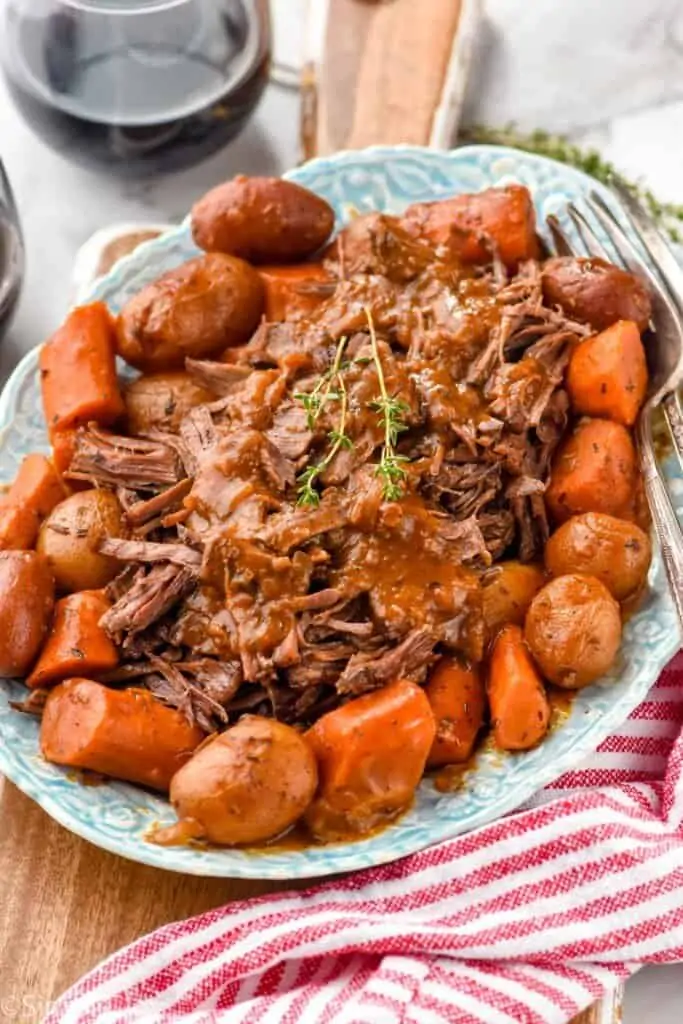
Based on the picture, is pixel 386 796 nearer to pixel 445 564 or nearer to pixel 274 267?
pixel 445 564

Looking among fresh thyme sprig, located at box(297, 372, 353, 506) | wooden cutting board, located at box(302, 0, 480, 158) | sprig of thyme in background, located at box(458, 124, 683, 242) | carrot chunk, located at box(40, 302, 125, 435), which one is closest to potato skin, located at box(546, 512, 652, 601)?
fresh thyme sprig, located at box(297, 372, 353, 506)

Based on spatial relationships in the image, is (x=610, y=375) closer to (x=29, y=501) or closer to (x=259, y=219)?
(x=259, y=219)

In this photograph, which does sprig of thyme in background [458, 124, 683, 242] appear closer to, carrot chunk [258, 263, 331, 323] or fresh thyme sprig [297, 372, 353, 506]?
carrot chunk [258, 263, 331, 323]

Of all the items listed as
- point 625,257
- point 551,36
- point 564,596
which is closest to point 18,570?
point 564,596

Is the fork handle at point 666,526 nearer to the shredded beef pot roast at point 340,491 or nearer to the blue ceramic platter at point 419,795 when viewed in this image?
the blue ceramic platter at point 419,795

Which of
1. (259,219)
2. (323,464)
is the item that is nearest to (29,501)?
(323,464)

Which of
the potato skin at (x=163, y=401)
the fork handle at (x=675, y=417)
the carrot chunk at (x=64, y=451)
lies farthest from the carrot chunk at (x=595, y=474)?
A: the carrot chunk at (x=64, y=451)
